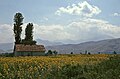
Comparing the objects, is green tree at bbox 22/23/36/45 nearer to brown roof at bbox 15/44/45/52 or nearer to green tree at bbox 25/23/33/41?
green tree at bbox 25/23/33/41

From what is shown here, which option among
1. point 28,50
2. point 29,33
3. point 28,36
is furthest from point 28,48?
point 29,33

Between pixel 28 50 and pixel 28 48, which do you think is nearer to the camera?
pixel 28 50

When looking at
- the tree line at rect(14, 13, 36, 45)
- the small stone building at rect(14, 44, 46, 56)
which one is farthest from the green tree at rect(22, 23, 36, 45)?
the small stone building at rect(14, 44, 46, 56)

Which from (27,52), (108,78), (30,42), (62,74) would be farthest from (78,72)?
(30,42)

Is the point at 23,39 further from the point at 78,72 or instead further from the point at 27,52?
the point at 78,72

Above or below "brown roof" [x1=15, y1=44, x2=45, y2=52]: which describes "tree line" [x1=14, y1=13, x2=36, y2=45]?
above

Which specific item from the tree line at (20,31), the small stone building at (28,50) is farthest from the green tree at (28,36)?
the small stone building at (28,50)

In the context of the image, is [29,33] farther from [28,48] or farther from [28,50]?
[28,50]

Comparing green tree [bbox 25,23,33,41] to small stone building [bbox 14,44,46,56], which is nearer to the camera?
small stone building [bbox 14,44,46,56]

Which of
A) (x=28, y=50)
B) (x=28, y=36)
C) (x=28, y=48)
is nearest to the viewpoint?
(x=28, y=50)

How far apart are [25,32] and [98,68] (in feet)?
261

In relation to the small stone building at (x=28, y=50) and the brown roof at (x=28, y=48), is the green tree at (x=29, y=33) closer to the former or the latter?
the brown roof at (x=28, y=48)

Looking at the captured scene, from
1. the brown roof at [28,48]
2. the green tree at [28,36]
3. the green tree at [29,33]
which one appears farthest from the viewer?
the green tree at [29,33]

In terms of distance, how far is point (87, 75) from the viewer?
1482 centimetres
